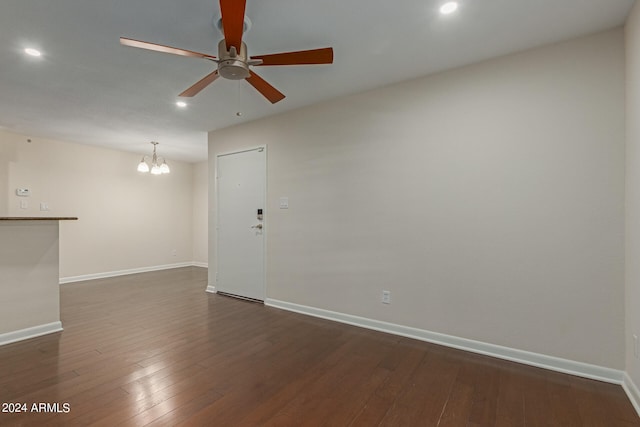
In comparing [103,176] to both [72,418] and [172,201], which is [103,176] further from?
[72,418]

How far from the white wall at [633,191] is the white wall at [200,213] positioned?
6.60m

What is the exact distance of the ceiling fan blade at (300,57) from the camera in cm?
180

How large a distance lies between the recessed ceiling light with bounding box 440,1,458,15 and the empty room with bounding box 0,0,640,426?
0.06 ft

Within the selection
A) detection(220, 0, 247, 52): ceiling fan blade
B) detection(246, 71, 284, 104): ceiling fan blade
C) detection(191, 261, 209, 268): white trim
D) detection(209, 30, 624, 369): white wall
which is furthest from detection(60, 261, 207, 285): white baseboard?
detection(220, 0, 247, 52): ceiling fan blade

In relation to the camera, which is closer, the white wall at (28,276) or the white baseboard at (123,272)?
the white wall at (28,276)

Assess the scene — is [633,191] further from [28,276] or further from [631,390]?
[28,276]

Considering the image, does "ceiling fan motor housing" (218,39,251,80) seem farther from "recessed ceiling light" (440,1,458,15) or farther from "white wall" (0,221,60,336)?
"white wall" (0,221,60,336)

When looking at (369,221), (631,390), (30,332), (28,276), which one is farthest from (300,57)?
(30,332)

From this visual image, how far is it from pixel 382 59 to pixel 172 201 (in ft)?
18.5

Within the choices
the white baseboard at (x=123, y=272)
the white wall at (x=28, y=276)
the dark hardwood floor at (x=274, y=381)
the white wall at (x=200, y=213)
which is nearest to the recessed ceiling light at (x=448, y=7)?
the dark hardwood floor at (x=274, y=381)

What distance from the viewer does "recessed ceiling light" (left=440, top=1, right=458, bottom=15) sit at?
1.83 m

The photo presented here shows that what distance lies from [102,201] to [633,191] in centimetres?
695

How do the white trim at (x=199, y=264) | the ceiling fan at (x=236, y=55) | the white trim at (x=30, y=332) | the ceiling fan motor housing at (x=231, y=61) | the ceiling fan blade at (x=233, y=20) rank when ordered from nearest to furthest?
the ceiling fan blade at (x=233, y=20), the ceiling fan at (x=236, y=55), the ceiling fan motor housing at (x=231, y=61), the white trim at (x=30, y=332), the white trim at (x=199, y=264)

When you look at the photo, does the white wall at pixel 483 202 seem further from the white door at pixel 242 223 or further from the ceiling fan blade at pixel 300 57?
the ceiling fan blade at pixel 300 57
